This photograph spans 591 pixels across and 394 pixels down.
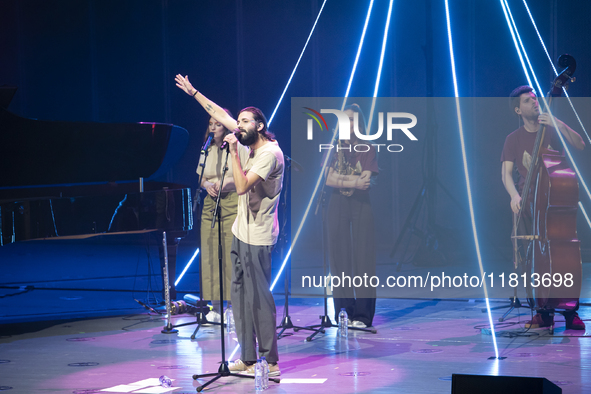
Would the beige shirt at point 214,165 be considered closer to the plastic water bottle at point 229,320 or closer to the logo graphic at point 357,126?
the logo graphic at point 357,126

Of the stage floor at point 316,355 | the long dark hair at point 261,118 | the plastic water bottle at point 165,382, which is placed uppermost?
the long dark hair at point 261,118

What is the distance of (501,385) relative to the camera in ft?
6.21

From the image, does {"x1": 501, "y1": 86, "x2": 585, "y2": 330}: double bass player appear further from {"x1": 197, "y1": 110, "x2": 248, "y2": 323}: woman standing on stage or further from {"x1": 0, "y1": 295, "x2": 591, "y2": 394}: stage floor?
{"x1": 197, "y1": 110, "x2": 248, "y2": 323}: woman standing on stage

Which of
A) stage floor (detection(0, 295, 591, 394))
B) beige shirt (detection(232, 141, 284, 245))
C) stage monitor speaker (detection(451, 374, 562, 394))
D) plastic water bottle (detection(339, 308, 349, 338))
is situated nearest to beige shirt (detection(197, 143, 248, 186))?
stage floor (detection(0, 295, 591, 394))

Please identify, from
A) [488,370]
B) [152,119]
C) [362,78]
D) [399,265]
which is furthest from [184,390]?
[152,119]

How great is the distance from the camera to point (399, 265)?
710 cm

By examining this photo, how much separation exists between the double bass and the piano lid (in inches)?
117

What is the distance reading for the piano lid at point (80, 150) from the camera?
514cm

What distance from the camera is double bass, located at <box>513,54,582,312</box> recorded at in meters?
4.19

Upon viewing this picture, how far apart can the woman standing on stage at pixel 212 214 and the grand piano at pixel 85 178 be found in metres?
0.32

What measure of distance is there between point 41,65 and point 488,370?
9449 millimetres

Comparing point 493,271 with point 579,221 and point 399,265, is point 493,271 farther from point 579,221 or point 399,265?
point 579,221

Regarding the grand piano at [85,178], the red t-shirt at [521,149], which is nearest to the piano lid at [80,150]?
the grand piano at [85,178]

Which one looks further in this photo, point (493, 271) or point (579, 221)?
point (579, 221)
